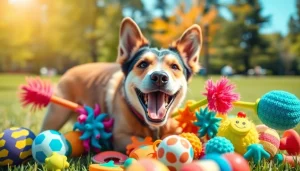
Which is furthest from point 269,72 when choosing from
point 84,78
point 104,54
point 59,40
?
point 84,78

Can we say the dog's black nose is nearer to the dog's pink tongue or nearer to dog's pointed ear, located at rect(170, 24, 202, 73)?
the dog's pink tongue

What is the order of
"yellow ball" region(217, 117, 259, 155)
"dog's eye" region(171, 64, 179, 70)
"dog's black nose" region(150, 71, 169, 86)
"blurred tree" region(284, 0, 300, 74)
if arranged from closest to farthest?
"yellow ball" region(217, 117, 259, 155) → "dog's black nose" region(150, 71, 169, 86) → "dog's eye" region(171, 64, 179, 70) → "blurred tree" region(284, 0, 300, 74)

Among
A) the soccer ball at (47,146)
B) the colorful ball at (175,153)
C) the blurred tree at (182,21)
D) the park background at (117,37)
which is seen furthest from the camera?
the blurred tree at (182,21)

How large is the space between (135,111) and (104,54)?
1098 inches

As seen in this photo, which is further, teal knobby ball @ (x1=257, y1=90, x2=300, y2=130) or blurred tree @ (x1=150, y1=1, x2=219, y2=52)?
blurred tree @ (x1=150, y1=1, x2=219, y2=52)

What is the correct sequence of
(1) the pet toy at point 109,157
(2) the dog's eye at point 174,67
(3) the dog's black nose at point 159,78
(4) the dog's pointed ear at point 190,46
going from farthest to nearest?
(4) the dog's pointed ear at point 190,46, (2) the dog's eye at point 174,67, (3) the dog's black nose at point 159,78, (1) the pet toy at point 109,157

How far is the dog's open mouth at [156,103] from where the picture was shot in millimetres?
3247

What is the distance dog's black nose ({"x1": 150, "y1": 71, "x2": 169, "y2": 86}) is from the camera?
316cm

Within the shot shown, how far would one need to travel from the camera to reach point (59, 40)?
2905cm

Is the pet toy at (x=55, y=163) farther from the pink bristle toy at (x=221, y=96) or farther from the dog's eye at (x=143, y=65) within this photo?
the pink bristle toy at (x=221, y=96)

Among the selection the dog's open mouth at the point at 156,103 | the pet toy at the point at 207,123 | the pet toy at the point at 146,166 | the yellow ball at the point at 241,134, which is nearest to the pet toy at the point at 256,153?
the yellow ball at the point at 241,134

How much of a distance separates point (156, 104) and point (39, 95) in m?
1.47

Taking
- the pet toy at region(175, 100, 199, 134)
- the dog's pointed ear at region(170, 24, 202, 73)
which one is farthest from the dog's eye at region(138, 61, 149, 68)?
the pet toy at region(175, 100, 199, 134)

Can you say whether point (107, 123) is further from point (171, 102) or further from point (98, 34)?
point (98, 34)
